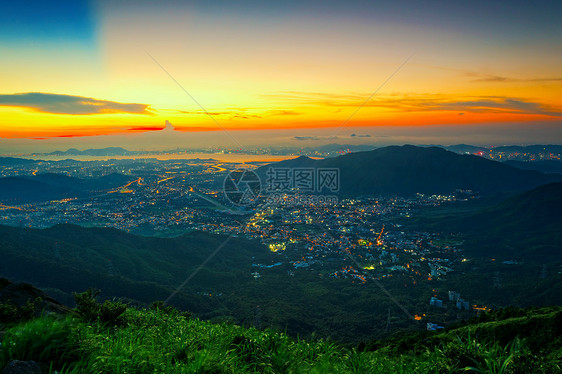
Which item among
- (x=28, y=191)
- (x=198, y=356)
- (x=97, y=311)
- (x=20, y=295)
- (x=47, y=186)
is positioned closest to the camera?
(x=198, y=356)

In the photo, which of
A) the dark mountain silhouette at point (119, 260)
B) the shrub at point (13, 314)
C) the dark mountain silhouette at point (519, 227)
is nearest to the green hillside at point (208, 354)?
the shrub at point (13, 314)

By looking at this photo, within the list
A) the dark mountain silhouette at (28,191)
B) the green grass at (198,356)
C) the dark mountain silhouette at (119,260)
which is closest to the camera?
the green grass at (198,356)

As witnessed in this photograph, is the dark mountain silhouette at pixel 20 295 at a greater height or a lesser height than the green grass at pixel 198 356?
lesser

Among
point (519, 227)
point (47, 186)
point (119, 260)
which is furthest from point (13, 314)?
point (47, 186)

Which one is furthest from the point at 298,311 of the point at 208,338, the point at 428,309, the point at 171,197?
the point at 171,197

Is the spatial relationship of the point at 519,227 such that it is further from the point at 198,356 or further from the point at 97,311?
the point at 97,311

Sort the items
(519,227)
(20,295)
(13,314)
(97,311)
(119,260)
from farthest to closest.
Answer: (519,227) < (119,260) < (20,295) < (97,311) < (13,314)

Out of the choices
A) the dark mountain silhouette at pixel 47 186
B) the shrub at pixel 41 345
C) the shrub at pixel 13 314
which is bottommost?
the dark mountain silhouette at pixel 47 186

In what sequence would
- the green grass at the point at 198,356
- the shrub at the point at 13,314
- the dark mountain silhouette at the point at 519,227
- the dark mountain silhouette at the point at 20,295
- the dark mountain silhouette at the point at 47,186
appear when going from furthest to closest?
the dark mountain silhouette at the point at 47,186 → the dark mountain silhouette at the point at 519,227 → the dark mountain silhouette at the point at 20,295 → the shrub at the point at 13,314 → the green grass at the point at 198,356

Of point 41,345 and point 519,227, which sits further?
point 519,227

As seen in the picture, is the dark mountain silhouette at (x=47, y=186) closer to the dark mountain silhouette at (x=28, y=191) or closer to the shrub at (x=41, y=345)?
the dark mountain silhouette at (x=28, y=191)

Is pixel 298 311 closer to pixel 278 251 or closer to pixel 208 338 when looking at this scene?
pixel 278 251
